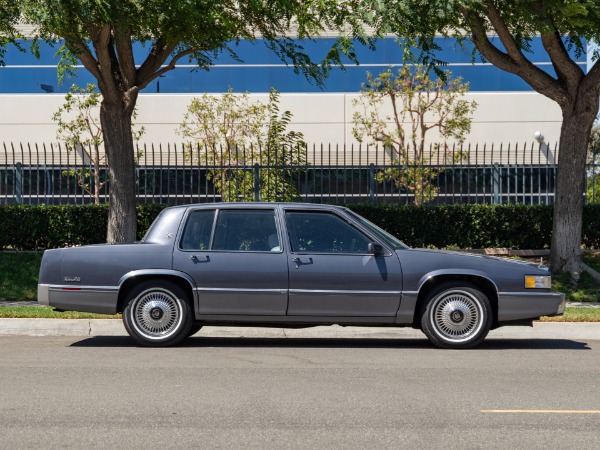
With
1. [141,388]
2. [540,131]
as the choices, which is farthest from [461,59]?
[141,388]

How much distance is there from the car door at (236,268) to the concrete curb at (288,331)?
152 centimetres

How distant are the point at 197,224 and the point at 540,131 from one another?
1211 inches

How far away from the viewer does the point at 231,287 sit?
10.7 m

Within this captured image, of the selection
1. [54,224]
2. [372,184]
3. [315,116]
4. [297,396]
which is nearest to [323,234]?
[297,396]

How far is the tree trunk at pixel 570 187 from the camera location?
1708 centimetres

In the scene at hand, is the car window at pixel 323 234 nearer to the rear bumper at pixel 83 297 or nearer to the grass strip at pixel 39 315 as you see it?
the rear bumper at pixel 83 297

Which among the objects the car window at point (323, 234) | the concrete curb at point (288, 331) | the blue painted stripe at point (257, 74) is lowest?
the concrete curb at point (288, 331)

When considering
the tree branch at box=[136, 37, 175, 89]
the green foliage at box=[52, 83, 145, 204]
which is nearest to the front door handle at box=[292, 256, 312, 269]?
the tree branch at box=[136, 37, 175, 89]

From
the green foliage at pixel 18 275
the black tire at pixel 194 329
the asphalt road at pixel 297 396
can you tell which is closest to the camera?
the asphalt road at pixel 297 396

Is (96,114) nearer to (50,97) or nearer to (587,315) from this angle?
(50,97)

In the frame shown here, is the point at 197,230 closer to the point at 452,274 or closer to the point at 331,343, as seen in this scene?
the point at 331,343

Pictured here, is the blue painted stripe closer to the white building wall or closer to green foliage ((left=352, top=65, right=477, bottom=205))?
the white building wall

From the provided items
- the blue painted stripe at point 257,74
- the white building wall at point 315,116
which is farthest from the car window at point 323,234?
the blue painted stripe at point 257,74

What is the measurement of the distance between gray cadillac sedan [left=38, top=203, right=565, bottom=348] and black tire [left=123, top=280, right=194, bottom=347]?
1cm
